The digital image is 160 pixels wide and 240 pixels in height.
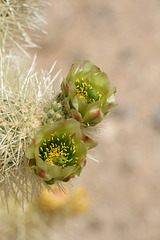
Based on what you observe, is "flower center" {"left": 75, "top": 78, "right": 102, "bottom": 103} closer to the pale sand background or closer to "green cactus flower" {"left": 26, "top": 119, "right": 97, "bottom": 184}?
"green cactus flower" {"left": 26, "top": 119, "right": 97, "bottom": 184}

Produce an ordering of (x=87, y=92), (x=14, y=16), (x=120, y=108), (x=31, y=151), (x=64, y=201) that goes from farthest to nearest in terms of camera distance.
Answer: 1. (x=120, y=108)
2. (x=64, y=201)
3. (x=14, y=16)
4. (x=87, y=92)
5. (x=31, y=151)

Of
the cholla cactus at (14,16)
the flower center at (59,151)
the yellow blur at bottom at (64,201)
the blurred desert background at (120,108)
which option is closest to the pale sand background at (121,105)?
the blurred desert background at (120,108)

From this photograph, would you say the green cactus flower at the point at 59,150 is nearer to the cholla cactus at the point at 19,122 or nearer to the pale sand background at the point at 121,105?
the cholla cactus at the point at 19,122

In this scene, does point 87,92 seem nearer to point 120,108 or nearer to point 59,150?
point 59,150

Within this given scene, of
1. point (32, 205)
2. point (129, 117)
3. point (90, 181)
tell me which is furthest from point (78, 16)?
point (32, 205)

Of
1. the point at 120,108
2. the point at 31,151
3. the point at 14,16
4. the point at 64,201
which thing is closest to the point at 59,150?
the point at 31,151
